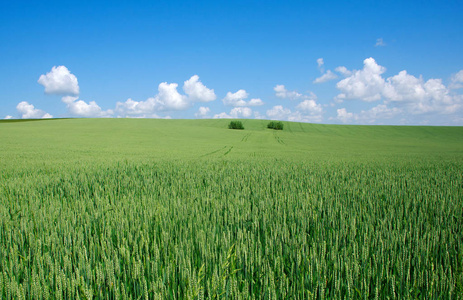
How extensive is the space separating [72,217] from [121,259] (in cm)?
110

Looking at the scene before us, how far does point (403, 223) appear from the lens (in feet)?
9.44

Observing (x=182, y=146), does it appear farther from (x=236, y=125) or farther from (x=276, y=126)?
(x=276, y=126)

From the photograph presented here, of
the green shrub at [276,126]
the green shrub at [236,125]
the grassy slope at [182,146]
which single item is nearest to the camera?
the grassy slope at [182,146]

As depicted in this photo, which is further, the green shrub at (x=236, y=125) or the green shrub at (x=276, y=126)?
the green shrub at (x=276, y=126)

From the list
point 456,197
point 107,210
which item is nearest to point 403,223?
point 456,197

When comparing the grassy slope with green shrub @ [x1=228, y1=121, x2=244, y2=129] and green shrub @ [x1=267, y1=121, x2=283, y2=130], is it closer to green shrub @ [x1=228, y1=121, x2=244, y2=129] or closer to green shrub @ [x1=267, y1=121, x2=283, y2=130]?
green shrub @ [x1=267, y1=121, x2=283, y2=130]

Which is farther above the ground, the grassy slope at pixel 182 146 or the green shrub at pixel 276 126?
the green shrub at pixel 276 126

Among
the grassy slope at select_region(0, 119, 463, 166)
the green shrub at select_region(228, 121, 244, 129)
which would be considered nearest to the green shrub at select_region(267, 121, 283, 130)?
the grassy slope at select_region(0, 119, 463, 166)

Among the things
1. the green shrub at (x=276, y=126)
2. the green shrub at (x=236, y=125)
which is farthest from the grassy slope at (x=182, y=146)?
the green shrub at (x=236, y=125)

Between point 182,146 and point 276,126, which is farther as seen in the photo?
point 276,126

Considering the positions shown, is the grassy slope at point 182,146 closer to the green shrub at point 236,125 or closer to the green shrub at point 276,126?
the green shrub at point 276,126

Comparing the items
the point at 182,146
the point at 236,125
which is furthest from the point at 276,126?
the point at 182,146

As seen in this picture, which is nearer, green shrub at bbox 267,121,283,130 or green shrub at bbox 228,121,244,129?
green shrub at bbox 228,121,244,129

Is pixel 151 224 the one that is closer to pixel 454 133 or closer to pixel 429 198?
pixel 429 198
